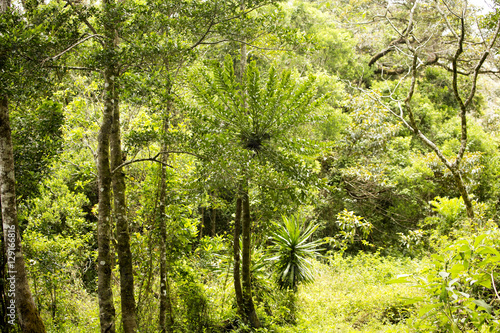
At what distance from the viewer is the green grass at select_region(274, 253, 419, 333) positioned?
17.1 feet

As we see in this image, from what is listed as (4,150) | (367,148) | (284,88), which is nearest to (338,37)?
(367,148)

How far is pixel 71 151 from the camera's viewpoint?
24.9ft

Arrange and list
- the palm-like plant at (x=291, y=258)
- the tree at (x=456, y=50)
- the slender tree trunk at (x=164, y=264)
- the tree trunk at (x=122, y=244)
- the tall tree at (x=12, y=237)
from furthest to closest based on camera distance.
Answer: the palm-like plant at (x=291, y=258) < the tree at (x=456, y=50) < the slender tree trunk at (x=164, y=264) < the tree trunk at (x=122, y=244) < the tall tree at (x=12, y=237)

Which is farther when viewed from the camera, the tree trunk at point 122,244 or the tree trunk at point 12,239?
the tree trunk at point 122,244

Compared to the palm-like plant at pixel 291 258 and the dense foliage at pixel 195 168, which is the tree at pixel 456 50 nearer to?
the dense foliage at pixel 195 168

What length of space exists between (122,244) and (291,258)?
3787 millimetres

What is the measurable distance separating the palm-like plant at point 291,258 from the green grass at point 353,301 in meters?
0.51

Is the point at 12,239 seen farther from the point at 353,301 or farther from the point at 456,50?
the point at 456,50

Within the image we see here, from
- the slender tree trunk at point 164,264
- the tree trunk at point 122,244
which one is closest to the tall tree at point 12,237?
the tree trunk at point 122,244

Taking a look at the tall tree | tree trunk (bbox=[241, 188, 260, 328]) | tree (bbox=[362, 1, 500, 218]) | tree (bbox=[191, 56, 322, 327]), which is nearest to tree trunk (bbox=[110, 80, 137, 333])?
the tall tree

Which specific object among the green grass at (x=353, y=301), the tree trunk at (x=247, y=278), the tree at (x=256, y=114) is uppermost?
the tree at (x=256, y=114)

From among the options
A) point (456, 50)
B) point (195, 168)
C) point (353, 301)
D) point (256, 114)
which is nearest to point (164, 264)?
point (195, 168)

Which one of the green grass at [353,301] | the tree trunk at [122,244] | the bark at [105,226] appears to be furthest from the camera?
the green grass at [353,301]

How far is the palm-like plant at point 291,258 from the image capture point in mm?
6352
